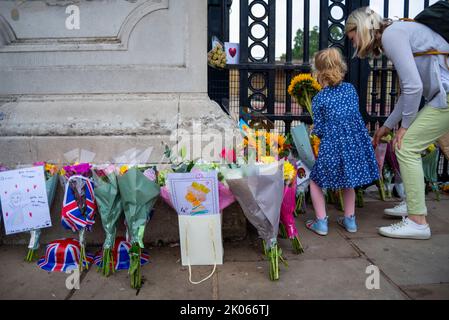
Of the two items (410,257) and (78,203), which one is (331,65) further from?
(78,203)

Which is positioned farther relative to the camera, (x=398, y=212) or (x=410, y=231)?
(x=398, y=212)

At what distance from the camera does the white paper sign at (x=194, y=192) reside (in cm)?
249

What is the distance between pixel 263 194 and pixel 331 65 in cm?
126

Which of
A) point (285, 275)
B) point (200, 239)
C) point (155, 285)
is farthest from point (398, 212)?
point (155, 285)

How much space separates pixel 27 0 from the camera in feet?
10.9

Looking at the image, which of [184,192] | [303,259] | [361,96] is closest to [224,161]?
[184,192]

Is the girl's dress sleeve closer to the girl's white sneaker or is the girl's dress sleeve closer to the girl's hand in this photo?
the girl's hand

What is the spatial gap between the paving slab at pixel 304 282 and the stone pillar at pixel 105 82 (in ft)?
3.34

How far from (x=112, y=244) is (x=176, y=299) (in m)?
0.60

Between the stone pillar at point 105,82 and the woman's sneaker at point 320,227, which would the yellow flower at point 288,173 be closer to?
the stone pillar at point 105,82

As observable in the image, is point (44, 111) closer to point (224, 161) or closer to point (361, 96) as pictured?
point (224, 161)

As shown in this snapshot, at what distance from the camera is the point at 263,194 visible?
8.11ft

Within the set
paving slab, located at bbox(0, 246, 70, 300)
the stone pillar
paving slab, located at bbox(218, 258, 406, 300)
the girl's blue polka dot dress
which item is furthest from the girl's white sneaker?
paving slab, located at bbox(0, 246, 70, 300)

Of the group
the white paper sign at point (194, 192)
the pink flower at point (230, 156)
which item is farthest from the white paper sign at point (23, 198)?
the pink flower at point (230, 156)
